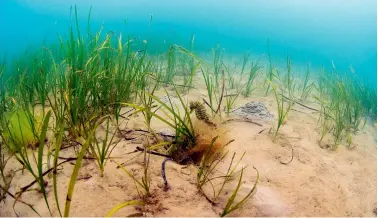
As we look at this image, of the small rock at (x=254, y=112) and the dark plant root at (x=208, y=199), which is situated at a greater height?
the small rock at (x=254, y=112)

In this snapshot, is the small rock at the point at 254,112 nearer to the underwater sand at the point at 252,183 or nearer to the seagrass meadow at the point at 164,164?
the seagrass meadow at the point at 164,164

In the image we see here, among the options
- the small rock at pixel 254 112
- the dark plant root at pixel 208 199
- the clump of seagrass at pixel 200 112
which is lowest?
the dark plant root at pixel 208 199

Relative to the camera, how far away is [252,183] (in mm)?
1897

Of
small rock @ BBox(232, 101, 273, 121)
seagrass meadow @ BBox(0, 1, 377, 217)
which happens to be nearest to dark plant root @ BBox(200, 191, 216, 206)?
seagrass meadow @ BBox(0, 1, 377, 217)

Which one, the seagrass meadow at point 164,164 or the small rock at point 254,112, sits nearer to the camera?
the seagrass meadow at point 164,164

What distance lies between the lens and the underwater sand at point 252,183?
162 centimetres

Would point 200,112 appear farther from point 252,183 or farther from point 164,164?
point 252,183

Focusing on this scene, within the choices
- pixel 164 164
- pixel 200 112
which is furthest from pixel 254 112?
pixel 164 164

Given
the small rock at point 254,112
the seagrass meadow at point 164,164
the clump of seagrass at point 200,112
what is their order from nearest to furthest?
the seagrass meadow at point 164,164, the clump of seagrass at point 200,112, the small rock at point 254,112

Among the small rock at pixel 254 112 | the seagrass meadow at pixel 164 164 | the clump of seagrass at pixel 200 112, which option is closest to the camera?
the seagrass meadow at pixel 164 164

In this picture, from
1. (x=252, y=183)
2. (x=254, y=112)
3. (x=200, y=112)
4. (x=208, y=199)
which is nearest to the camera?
(x=208, y=199)

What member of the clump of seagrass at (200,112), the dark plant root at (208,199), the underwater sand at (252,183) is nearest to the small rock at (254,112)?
the underwater sand at (252,183)

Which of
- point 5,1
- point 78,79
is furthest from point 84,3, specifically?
point 78,79

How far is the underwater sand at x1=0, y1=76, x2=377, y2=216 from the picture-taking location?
1625 millimetres
